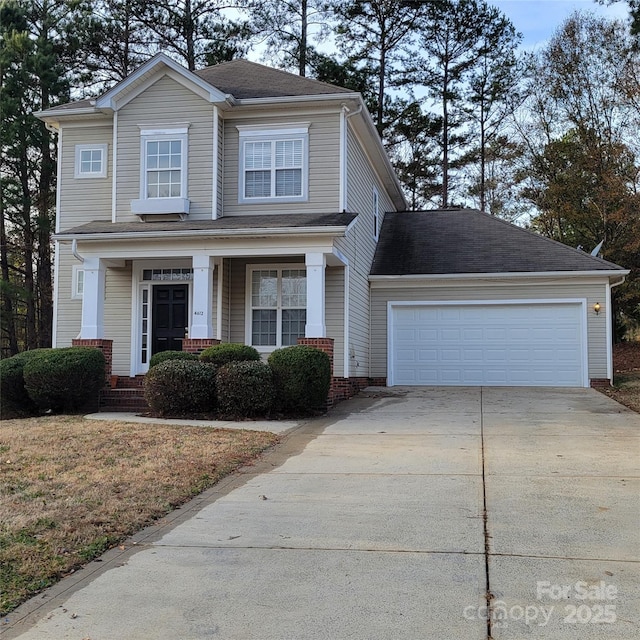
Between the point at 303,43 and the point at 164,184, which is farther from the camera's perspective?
the point at 303,43

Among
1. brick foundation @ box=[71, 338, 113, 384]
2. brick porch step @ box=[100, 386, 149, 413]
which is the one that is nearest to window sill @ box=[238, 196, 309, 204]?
brick foundation @ box=[71, 338, 113, 384]

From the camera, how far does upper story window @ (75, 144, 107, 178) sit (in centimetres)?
1521

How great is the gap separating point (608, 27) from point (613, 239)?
7.61m

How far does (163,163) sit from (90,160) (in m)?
2.14

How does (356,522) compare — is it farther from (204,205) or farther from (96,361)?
(204,205)

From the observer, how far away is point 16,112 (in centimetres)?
2203

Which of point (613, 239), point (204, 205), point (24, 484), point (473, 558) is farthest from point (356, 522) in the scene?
point (613, 239)

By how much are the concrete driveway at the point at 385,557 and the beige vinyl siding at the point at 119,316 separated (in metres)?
7.87

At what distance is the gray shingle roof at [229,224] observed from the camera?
12.7m

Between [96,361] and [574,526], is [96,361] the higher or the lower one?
the higher one

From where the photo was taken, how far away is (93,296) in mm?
13461

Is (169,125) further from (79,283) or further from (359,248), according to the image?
(359,248)

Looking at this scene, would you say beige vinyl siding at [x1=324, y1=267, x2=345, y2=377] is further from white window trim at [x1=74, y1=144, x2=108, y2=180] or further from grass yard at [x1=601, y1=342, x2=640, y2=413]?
white window trim at [x1=74, y1=144, x2=108, y2=180]

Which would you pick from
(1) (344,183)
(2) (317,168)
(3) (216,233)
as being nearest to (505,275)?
(1) (344,183)
